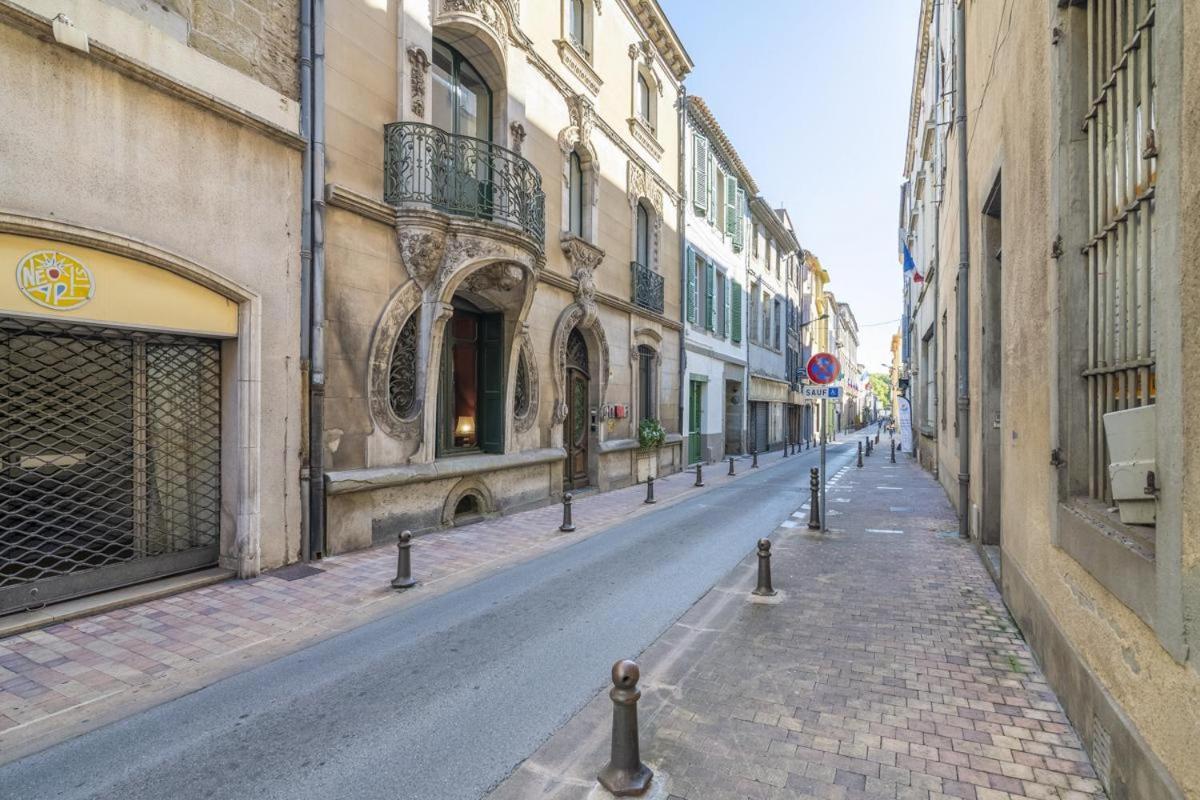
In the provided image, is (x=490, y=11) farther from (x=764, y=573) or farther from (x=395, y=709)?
(x=395, y=709)

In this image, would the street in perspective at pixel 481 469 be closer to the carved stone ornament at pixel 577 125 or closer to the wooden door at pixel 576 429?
the carved stone ornament at pixel 577 125

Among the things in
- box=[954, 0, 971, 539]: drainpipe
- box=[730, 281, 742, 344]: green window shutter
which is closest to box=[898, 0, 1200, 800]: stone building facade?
box=[954, 0, 971, 539]: drainpipe

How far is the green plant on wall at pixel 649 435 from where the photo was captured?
1644 centimetres

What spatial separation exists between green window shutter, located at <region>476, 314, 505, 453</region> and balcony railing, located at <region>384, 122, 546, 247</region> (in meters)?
1.99

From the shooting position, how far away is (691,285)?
2044cm

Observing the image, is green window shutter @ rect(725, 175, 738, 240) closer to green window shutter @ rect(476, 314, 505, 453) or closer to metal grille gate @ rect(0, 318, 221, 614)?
green window shutter @ rect(476, 314, 505, 453)

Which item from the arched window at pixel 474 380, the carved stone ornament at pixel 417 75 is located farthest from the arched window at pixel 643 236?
the carved stone ornament at pixel 417 75

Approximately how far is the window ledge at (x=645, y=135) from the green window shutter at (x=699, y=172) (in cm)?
274

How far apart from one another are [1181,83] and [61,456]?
8643 mm

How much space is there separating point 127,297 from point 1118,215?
8154mm

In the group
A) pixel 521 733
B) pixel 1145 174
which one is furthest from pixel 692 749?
pixel 1145 174

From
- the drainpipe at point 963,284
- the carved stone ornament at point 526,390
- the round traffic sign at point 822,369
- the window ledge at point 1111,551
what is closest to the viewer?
the window ledge at point 1111,551

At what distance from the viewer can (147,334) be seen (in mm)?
6508

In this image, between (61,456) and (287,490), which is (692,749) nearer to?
(287,490)
